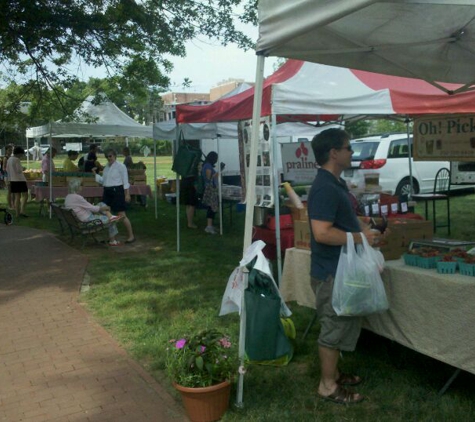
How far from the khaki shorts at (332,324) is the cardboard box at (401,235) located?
680mm

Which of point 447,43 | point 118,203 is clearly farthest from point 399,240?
point 118,203

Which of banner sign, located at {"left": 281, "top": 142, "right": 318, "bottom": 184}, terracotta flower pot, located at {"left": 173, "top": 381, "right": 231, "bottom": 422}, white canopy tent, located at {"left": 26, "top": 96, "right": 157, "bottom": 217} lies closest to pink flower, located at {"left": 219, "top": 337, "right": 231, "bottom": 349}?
terracotta flower pot, located at {"left": 173, "top": 381, "right": 231, "bottom": 422}

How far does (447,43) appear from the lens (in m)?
4.02

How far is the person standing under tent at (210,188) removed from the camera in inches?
443

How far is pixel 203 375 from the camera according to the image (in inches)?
145

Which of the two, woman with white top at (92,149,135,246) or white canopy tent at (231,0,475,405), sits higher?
white canopy tent at (231,0,475,405)

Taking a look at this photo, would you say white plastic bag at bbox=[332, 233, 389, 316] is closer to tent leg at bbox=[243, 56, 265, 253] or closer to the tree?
tent leg at bbox=[243, 56, 265, 253]

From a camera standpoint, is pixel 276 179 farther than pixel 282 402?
Yes

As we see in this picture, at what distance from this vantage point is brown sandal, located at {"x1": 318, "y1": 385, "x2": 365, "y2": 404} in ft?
12.6

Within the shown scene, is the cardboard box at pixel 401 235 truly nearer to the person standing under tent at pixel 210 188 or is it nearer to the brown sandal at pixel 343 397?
the brown sandal at pixel 343 397

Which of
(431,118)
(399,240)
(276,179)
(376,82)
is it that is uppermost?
(376,82)

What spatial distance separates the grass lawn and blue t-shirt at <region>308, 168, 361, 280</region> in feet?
3.10

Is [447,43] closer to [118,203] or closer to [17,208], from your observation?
[118,203]

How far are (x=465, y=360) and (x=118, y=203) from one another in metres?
7.98
